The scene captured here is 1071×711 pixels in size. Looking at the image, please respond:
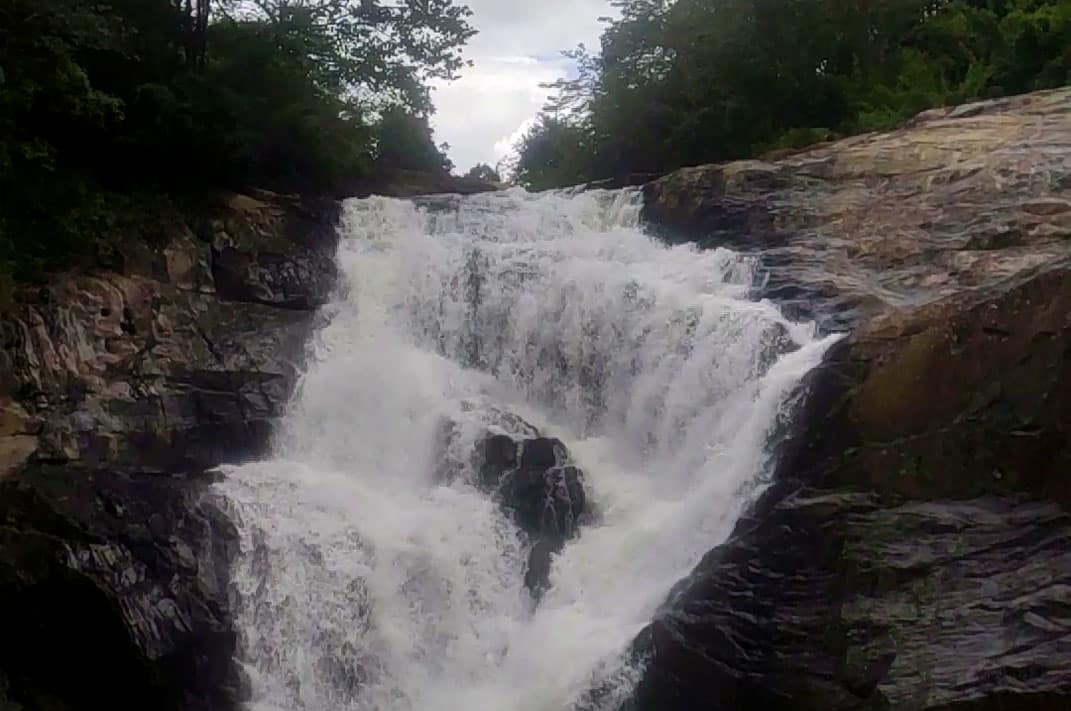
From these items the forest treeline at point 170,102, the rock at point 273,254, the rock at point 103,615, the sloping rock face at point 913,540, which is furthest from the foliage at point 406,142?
the sloping rock face at point 913,540

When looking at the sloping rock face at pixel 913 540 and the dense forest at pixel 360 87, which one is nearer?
the sloping rock face at pixel 913 540

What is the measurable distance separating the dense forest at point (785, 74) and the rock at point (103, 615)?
14.0 meters

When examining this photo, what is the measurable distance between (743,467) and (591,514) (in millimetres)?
2392

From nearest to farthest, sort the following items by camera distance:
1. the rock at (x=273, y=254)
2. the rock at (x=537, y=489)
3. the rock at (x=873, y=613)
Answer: the rock at (x=873, y=613)
the rock at (x=537, y=489)
the rock at (x=273, y=254)

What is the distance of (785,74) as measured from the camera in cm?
2369

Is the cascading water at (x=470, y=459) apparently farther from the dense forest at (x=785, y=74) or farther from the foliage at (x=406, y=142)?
the foliage at (x=406, y=142)

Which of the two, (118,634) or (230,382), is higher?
(230,382)

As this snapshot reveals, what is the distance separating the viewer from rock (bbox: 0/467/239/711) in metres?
11.9

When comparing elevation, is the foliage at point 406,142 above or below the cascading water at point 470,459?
above

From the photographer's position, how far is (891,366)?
36.4 feet

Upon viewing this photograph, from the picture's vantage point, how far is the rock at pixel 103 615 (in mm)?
11883


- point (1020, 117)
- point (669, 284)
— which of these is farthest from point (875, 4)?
point (669, 284)

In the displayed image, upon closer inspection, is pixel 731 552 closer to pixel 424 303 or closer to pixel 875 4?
pixel 424 303

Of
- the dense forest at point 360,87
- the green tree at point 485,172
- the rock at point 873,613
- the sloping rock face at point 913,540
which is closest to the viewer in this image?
the rock at point 873,613
